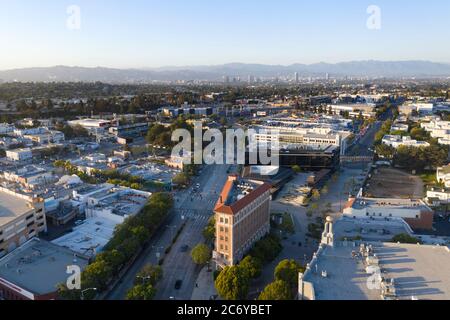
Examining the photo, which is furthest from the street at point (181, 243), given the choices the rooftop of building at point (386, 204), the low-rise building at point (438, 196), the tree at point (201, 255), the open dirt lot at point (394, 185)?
the low-rise building at point (438, 196)

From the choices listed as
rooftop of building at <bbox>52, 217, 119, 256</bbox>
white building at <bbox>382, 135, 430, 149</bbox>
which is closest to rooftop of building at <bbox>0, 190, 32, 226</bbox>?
rooftop of building at <bbox>52, 217, 119, 256</bbox>

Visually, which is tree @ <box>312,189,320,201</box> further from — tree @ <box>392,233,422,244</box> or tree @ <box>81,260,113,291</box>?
tree @ <box>81,260,113,291</box>

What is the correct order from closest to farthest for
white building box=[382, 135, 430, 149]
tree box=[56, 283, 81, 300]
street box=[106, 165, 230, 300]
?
tree box=[56, 283, 81, 300], street box=[106, 165, 230, 300], white building box=[382, 135, 430, 149]

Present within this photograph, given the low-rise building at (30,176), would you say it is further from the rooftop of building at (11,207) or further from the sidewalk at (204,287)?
the sidewalk at (204,287)

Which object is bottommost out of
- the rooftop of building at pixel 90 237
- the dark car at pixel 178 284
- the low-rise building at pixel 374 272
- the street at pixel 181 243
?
the dark car at pixel 178 284
